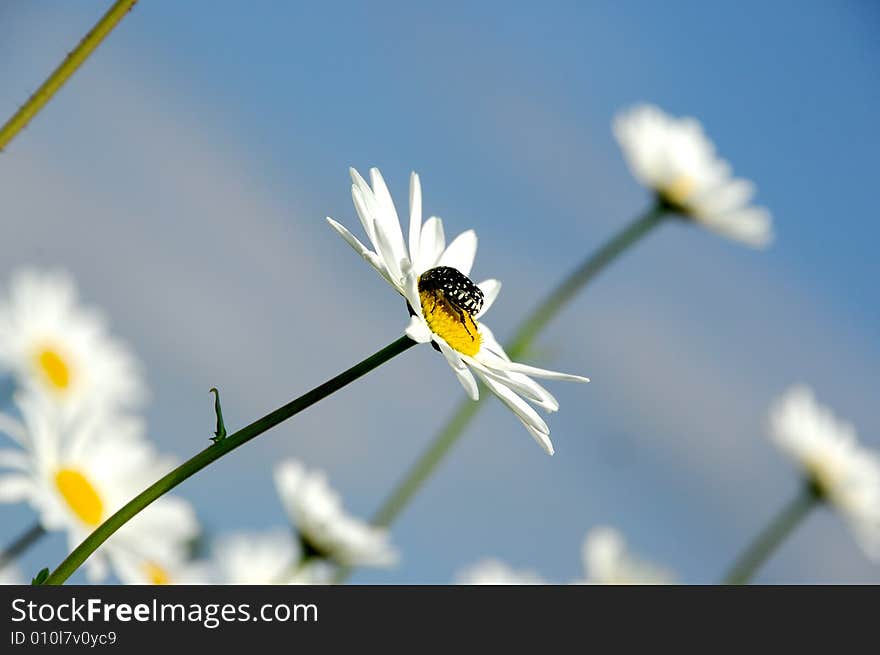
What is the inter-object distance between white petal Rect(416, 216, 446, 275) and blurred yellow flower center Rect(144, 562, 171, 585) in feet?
3.69

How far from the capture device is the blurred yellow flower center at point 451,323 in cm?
170

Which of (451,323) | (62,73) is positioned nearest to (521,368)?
(451,323)

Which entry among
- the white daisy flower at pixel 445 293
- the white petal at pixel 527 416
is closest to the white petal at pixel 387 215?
the white daisy flower at pixel 445 293

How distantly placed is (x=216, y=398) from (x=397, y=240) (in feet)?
1.53

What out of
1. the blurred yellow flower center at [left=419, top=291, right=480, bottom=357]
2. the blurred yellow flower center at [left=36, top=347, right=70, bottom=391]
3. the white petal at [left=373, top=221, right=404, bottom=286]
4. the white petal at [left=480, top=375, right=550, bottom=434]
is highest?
the blurred yellow flower center at [left=36, top=347, right=70, bottom=391]

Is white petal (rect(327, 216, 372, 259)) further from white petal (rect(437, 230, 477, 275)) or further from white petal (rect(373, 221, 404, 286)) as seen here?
white petal (rect(437, 230, 477, 275))

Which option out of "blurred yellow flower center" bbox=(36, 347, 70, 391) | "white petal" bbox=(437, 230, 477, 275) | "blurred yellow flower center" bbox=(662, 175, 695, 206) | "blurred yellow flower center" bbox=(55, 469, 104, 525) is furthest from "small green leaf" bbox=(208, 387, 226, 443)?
"blurred yellow flower center" bbox=(662, 175, 695, 206)

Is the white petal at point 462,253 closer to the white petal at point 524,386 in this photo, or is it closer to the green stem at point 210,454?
the white petal at point 524,386

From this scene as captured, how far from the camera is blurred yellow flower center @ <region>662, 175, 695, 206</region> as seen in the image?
16.8ft

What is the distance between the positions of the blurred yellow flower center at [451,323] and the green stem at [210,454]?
1.12 ft

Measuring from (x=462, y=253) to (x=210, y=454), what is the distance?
911 mm
